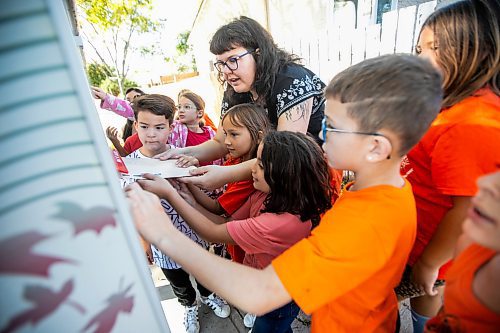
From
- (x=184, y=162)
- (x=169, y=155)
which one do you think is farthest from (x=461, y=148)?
(x=169, y=155)

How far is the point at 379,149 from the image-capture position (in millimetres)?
947

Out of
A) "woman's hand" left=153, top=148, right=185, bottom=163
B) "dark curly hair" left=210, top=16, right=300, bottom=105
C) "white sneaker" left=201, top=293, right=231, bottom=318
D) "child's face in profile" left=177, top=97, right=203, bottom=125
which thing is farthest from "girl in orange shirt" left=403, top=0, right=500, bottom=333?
"child's face in profile" left=177, top=97, right=203, bottom=125

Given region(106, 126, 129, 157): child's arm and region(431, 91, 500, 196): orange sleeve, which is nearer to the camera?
region(431, 91, 500, 196): orange sleeve

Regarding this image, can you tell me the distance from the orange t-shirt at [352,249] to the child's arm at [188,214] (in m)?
0.59

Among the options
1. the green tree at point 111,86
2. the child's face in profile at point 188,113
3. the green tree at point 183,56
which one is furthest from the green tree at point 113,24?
the green tree at point 183,56

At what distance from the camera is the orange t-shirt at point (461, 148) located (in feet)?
3.36

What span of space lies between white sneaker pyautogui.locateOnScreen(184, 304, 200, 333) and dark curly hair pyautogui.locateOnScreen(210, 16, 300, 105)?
1.77 metres

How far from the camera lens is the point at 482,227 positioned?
26.6 inches

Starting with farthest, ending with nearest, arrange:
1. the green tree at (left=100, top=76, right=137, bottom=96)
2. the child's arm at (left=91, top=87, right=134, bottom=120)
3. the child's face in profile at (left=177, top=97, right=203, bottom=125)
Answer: the green tree at (left=100, top=76, right=137, bottom=96) → the child's face in profile at (left=177, top=97, right=203, bottom=125) → the child's arm at (left=91, top=87, right=134, bottom=120)

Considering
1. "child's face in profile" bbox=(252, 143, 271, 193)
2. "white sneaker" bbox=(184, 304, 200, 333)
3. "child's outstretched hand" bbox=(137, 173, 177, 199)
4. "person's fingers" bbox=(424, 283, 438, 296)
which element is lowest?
"white sneaker" bbox=(184, 304, 200, 333)

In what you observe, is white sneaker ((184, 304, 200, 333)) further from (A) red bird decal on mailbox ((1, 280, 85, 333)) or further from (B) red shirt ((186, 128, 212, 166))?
(A) red bird decal on mailbox ((1, 280, 85, 333))

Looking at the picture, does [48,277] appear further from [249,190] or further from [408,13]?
[408,13]

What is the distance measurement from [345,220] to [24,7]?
0.84 m

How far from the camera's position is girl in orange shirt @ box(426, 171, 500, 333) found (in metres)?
0.66
